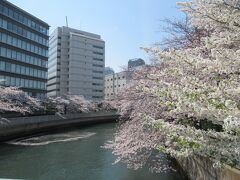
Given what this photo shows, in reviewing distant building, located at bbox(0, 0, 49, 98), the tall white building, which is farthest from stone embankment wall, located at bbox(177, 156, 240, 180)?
the tall white building

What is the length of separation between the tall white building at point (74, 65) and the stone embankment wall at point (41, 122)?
28879mm

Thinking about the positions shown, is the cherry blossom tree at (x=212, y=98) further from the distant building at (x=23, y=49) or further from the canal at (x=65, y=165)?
the distant building at (x=23, y=49)

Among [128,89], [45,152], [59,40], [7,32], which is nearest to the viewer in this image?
[128,89]

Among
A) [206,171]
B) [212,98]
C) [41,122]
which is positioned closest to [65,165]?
[206,171]

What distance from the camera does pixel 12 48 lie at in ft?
174

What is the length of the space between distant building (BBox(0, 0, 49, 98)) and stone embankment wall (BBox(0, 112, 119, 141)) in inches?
465

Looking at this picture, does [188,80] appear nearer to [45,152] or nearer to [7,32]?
[45,152]

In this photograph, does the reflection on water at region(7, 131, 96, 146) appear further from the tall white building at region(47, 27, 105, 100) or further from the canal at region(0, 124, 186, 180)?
the tall white building at region(47, 27, 105, 100)

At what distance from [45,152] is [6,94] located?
41.6ft

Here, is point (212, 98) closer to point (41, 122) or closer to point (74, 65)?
point (41, 122)

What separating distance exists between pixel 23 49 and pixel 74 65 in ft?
105

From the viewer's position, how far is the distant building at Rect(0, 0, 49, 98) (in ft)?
168

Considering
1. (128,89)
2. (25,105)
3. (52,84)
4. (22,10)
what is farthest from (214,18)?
(52,84)

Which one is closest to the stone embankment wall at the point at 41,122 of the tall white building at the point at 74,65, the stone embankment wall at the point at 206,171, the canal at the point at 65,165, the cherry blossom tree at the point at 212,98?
the canal at the point at 65,165
